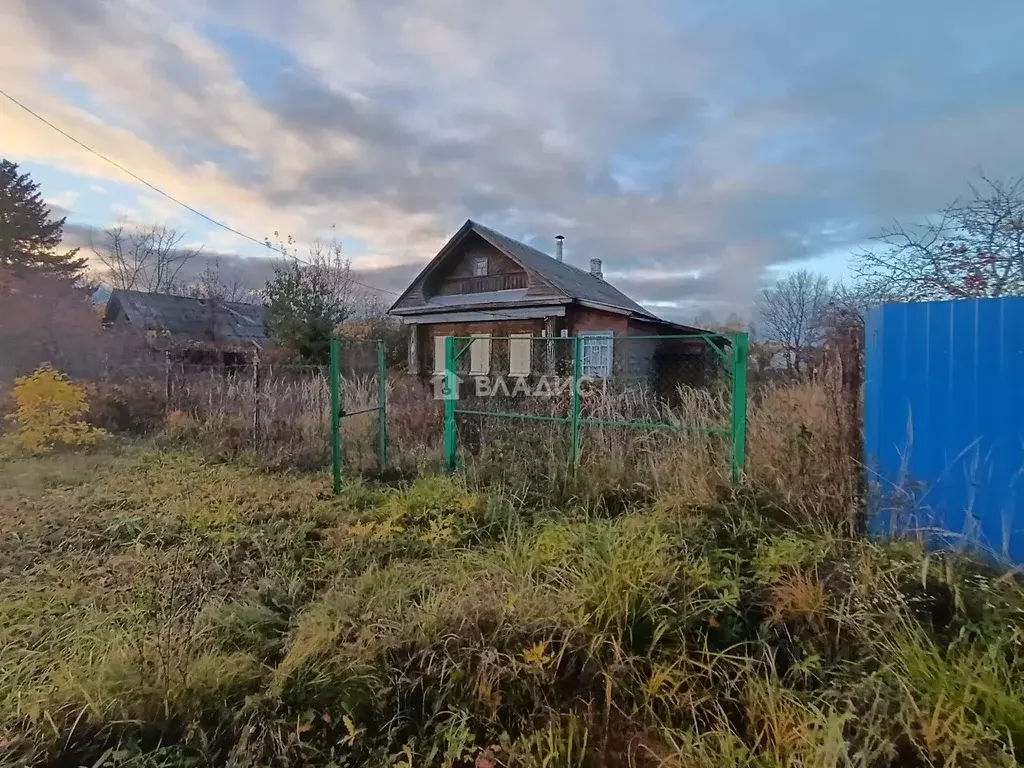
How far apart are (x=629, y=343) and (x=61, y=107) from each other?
11850 mm

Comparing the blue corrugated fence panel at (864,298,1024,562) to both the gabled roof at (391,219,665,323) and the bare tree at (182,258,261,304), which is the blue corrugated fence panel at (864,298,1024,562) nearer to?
the gabled roof at (391,219,665,323)

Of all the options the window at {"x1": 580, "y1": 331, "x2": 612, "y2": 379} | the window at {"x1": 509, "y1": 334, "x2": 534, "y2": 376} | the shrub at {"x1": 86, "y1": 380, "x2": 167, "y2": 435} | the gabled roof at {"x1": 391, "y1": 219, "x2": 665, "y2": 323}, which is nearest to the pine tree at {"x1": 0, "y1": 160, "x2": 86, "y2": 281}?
the shrub at {"x1": 86, "y1": 380, "x2": 167, "y2": 435}

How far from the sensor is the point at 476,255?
13.8 m

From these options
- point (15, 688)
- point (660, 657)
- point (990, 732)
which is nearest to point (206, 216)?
point (15, 688)

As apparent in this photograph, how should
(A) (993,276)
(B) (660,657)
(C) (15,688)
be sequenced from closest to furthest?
(C) (15,688), (B) (660,657), (A) (993,276)

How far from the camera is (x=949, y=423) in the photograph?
8.91 feet

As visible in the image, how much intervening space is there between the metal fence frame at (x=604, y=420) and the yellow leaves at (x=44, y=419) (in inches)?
222

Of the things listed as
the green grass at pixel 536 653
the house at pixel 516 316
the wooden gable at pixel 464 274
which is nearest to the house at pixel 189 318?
the wooden gable at pixel 464 274

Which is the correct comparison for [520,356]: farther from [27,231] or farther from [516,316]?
[27,231]

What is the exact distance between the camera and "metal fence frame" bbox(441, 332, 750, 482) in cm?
359

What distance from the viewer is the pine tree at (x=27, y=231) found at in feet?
65.9

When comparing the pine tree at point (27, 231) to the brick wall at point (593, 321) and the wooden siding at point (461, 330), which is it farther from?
the brick wall at point (593, 321)

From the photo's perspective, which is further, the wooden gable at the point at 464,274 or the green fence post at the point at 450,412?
the wooden gable at the point at 464,274

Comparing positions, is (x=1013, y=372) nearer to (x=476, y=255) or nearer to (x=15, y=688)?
(x=15, y=688)
